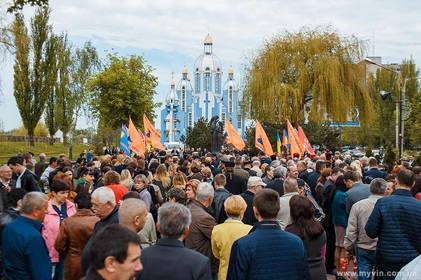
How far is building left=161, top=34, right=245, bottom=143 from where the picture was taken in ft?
483

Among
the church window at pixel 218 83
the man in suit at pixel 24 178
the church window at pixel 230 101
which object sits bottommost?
the man in suit at pixel 24 178

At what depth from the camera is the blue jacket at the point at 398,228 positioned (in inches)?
267

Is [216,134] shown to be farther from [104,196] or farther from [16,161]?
[104,196]

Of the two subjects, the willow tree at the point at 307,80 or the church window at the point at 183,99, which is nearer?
the willow tree at the point at 307,80

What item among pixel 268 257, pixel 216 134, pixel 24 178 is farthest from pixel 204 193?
pixel 216 134

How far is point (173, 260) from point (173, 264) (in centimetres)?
3

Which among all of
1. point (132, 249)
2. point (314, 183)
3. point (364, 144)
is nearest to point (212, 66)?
point (364, 144)

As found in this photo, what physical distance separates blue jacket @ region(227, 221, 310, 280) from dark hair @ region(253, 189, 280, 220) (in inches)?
4.5

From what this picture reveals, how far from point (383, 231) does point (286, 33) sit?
109 feet

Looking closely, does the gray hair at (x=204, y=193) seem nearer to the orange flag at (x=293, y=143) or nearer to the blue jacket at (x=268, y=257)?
the blue jacket at (x=268, y=257)

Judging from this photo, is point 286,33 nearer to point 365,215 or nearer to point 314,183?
point 314,183

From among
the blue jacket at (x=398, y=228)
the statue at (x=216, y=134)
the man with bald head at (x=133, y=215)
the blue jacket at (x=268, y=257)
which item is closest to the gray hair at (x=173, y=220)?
A: the man with bald head at (x=133, y=215)

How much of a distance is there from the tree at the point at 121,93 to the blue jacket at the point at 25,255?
41.4m

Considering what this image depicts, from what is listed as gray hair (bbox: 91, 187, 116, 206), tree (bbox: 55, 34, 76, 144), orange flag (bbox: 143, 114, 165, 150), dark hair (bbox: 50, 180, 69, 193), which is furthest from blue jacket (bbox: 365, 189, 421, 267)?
tree (bbox: 55, 34, 76, 144)
